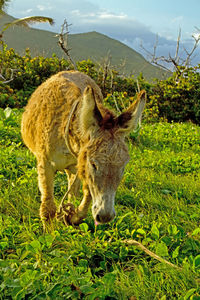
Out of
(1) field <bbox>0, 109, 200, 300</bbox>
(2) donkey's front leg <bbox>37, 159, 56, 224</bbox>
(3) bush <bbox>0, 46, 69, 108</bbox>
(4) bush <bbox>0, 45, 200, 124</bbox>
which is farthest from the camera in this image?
(3) bush <bbox>0, 46, 69, 108</bbox>

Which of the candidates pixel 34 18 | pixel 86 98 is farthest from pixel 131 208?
pixel 34 18

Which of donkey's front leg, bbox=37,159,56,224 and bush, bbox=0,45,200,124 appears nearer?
donkey's front leg, bbox=37,159,56,224

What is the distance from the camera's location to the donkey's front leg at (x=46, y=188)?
3527 millimetres

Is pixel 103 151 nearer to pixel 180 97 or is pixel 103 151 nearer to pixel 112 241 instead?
pixel 112 241

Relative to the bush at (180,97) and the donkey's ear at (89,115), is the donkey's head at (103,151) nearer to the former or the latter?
the donkey's ear at (89,115)

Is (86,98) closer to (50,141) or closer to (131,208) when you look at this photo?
(50,141)

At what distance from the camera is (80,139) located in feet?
9.93

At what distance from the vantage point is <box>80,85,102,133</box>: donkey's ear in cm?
269

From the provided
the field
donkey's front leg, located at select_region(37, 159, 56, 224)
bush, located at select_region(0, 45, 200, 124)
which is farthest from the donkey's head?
bush, located at select_region(0, 45, 200, 124)

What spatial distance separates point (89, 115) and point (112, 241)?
52.7 inches

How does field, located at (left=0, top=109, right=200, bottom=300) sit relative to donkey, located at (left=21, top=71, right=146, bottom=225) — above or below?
below

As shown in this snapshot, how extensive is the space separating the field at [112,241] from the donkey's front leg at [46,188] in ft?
0.55

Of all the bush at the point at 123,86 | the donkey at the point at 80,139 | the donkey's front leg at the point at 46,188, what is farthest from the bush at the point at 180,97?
the donkey's front leg at the point at 46,188

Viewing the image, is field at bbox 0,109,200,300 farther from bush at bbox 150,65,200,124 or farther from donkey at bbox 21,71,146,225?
bush at bbox 150,65,200,124
